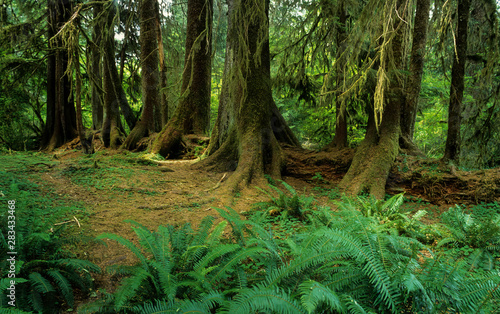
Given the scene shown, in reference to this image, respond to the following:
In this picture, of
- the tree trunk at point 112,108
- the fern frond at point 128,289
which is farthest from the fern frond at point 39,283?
the tree trunk at point 112,108

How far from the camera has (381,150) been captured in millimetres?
6023

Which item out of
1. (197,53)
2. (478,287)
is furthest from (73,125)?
(478,287)

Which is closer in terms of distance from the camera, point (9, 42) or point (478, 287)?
point (478, 287)

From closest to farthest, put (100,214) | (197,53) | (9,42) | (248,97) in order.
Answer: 1. (100,214)
2. (248,97)
3. (197,53)
4. (9,42)

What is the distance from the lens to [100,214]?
12.7 ft

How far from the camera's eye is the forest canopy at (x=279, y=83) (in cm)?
505

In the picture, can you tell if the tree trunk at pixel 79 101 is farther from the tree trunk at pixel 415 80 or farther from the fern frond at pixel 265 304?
the tree trunk at pixel 415 80

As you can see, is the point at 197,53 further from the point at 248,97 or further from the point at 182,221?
the point at 182,221

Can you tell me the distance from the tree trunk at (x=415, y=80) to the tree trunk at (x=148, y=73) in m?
7.54

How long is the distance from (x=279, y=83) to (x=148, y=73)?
459 cm

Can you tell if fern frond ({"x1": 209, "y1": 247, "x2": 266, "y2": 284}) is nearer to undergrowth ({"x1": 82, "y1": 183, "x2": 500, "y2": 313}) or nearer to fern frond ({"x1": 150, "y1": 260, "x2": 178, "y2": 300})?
undergrowth ({"x1": 82, "y1": 183, "x2": 500, "y2": 313})

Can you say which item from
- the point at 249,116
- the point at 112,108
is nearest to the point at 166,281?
the point at 249,116

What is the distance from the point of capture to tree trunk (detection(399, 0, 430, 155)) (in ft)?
22.0

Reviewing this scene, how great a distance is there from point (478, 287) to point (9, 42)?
13.2 metres
